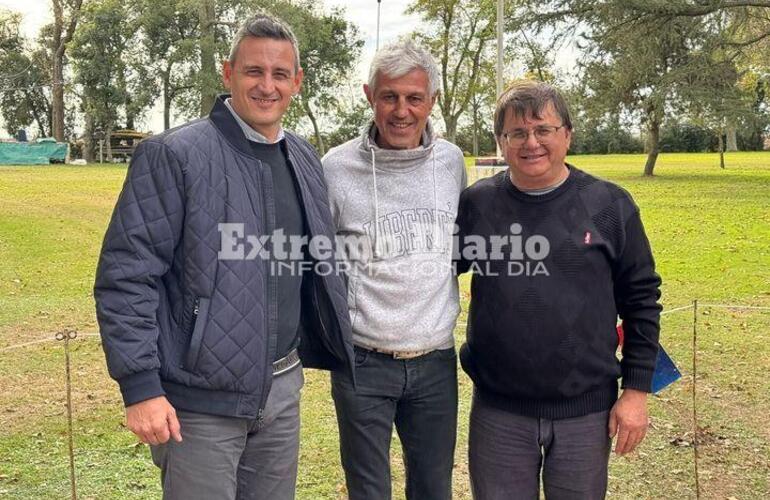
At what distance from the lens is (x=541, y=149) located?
236 centimetres

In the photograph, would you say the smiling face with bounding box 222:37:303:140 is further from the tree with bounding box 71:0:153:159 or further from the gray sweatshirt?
the tree with bounding box 71:0:153:159

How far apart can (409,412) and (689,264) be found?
29.1 feet

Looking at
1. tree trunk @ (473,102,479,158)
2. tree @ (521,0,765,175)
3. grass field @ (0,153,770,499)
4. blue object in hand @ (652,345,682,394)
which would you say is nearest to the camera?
blue object in hand @ (652,345,682,394)

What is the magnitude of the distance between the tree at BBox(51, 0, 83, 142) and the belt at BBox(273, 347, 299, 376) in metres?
40.4

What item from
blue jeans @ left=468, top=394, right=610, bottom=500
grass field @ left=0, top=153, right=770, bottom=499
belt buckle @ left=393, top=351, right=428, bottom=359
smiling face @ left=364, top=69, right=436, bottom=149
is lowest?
grass field @ left=0, top=153, right=770, bottom=499

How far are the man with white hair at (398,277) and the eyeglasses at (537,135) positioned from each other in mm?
375

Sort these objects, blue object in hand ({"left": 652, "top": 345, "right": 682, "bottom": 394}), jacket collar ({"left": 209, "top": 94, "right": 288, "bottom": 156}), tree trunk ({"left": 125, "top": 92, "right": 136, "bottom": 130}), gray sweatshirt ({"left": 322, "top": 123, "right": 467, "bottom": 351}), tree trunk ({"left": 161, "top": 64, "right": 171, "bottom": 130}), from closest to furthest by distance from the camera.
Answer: jacket collar ({"left": 209, "top": 94, "right": 288, "bottom": 156}), gray sweatshirt ({"left": 322, "top": 123, "right": 467, "bottom": 351}), blue object in hand ({"left": 652, "top": 345, "right": 682, "bottom": 394}), tree trunk ({"left": 161, "top": 64, "right": 171, "bottom": 130}), tree trunk ({"left": 125, "top": 92, "right": 136, "bottom": 130})

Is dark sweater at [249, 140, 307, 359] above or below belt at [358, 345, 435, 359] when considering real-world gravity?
above

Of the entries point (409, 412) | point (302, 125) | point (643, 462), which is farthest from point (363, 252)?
point (302, 125)

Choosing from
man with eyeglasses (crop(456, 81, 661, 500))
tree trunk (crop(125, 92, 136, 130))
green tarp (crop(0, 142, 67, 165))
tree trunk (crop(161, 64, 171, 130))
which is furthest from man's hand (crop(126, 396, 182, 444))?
tree trunk (crop(125, 92, 136, 130))

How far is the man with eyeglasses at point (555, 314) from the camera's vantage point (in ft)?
7.68

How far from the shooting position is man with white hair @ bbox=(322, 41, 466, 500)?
8.39 feet

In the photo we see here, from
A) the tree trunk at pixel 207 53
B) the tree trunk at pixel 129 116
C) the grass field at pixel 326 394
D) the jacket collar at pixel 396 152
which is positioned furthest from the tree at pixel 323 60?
the jacket collar at pixel 396 152

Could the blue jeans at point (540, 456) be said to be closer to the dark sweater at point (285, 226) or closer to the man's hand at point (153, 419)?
the dark sweater at point (285, 226)
